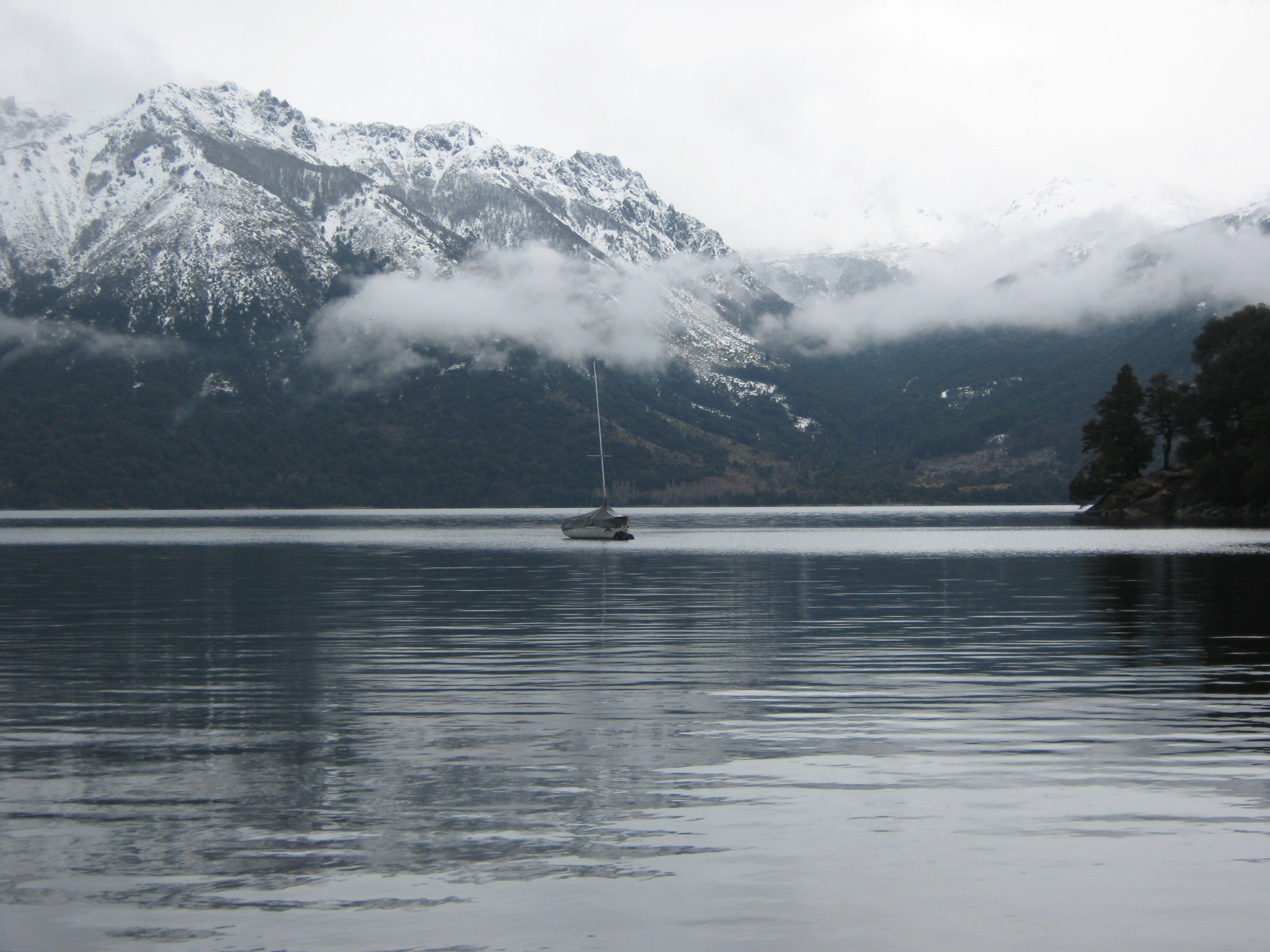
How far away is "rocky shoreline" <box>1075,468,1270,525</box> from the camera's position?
162 m

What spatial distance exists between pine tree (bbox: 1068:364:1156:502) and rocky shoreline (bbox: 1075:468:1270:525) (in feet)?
8.23

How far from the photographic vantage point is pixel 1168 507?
175 metres

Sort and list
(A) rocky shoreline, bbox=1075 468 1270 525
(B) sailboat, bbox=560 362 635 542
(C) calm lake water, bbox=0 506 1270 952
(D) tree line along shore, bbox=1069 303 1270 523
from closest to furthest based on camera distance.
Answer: (C) calm lake water, bbox=0 506 1270 952 → (B) sailboat, bbox=560 362 635 542 → (D) tree line along shore, bbox=1069 303 1270 523 → (A) rocky shoreline, bbox=1075 468 1270 525

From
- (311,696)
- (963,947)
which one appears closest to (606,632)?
(311,696)

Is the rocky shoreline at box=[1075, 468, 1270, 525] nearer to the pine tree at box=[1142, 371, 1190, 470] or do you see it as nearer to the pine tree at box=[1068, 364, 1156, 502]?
the pine tree at box=[1068, 364, 1156, 502]

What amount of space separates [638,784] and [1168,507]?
174 meters

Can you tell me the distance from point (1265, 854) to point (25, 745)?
20.2 m

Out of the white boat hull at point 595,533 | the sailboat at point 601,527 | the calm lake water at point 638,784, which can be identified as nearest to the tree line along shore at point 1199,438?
the sailboat at point 601,527

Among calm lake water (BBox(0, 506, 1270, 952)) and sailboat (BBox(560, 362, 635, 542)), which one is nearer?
calm lake water (BBox(0, 506, 1270, 952))

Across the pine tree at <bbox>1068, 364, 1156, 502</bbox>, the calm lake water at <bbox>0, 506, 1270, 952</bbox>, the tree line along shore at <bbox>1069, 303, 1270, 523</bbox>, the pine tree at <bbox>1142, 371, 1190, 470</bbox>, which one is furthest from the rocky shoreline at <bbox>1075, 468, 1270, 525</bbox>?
the calm lake water at <bbox>0, 506, 1270, 952</bbox>

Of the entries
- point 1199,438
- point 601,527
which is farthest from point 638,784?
point 1199,438

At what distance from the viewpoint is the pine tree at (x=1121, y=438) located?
614 ft

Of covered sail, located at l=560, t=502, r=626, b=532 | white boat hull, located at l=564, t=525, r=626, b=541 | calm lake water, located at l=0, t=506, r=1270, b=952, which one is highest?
covered sail, located at l=560, t=502, r=626, b=532

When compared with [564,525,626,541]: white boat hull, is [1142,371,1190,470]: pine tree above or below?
above
